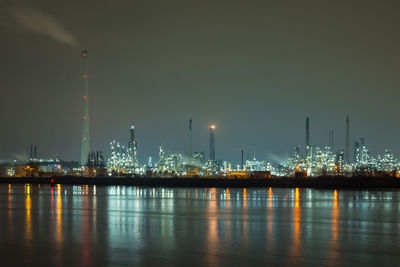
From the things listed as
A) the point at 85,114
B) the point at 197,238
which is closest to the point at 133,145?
the point at 85,114

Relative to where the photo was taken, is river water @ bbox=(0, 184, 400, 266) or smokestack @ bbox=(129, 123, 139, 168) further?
smokestack @ bbox=(129, 123, 139, 168)

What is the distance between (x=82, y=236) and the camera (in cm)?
2453

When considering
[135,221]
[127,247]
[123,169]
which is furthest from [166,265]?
[123,169]

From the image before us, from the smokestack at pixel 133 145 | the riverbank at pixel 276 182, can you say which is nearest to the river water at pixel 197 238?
the riverbank at pixel 276 182

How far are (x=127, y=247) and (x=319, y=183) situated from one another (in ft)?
283

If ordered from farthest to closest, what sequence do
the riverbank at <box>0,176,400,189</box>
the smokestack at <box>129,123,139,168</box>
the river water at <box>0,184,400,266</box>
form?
1. the smokestack at <box>129,123,139,168</box>
2. the riverbank at <box>0,176,400,189</box>
3. the river water at <box>0,184,400,266</box>

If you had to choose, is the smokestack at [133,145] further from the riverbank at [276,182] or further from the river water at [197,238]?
the river water at [197,238]

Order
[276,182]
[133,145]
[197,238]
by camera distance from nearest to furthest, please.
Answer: [197,238] → [276,182] → [133,145]

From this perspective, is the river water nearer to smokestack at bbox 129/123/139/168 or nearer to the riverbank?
the riverbank

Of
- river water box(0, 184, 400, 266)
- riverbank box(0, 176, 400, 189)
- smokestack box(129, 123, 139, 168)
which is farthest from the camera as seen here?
smokestack box(129, 123, 139, 168)

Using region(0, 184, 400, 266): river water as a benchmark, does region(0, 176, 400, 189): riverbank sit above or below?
below

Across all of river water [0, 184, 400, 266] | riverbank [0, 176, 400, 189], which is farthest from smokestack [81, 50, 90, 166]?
river water [0, 184, 400, 266]

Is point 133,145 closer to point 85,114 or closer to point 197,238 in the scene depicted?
point 85,114

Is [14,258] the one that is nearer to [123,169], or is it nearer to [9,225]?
[9,225]
